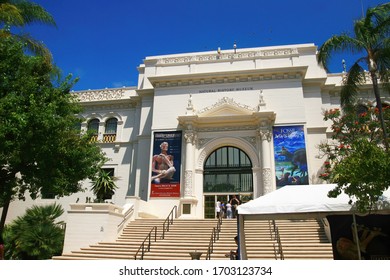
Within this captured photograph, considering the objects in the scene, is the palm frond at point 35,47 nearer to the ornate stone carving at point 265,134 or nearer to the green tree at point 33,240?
the green tree at point 33,240

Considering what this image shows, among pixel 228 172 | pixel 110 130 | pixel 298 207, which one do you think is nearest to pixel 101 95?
pixel 110 130

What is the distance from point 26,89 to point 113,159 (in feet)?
48.0

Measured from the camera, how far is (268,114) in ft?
73.9

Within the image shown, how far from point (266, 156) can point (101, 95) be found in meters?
16.8

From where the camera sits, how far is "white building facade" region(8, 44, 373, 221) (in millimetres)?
22391

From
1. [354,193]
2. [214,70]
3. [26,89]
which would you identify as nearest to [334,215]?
[354,193]

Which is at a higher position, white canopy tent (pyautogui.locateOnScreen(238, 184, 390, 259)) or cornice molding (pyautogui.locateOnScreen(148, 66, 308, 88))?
cornice molding (pyautogui.locateOnScreen(148, 66, 308, 88))

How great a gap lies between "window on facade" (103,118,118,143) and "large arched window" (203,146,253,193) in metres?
9.44

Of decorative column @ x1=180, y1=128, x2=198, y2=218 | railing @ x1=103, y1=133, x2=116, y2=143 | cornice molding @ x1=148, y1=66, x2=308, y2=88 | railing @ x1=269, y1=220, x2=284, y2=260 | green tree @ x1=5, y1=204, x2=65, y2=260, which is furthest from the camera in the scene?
railing @ x1=103, y1=133, x2=116, y2=143

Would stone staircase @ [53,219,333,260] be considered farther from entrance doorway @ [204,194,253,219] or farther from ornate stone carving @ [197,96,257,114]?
ornate stone carving @ [197,96,257,114]

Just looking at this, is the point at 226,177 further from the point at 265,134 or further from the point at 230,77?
the point at 230,77

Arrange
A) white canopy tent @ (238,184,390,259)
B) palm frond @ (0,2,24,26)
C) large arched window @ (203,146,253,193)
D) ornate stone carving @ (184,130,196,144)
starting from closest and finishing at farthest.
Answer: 1. white canopy tent @ (238,184,390,259)
2. palm frond @ (0,2,24,26)
3. large arched window @ (203,146,253,193)
4. ornate stone carving @ (184,130,196,144)

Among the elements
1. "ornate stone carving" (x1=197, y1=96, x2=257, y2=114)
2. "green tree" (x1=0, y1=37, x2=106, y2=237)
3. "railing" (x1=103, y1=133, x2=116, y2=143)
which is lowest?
"green tree" (x1=0, y1=37, x2=106, y2=237)

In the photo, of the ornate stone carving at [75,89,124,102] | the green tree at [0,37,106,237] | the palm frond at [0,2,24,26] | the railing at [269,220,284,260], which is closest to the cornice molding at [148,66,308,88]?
the ornate stone carving at [75,89,124,102]
